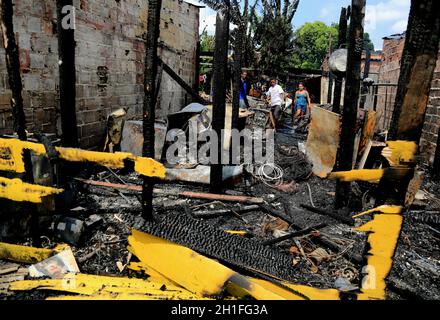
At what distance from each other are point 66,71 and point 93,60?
4.97ft

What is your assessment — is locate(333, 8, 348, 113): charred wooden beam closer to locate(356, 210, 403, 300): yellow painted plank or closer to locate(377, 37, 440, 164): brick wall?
locate(377, 37, 440, 164): brick wall

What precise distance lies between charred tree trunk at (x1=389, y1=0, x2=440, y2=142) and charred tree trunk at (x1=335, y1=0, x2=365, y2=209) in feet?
8.75

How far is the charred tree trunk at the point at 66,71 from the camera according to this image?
4.68 meters

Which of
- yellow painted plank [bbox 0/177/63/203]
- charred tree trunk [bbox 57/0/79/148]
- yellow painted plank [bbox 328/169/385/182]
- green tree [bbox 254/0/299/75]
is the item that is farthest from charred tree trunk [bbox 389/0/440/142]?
green tree [bbox 254/0/299/75]

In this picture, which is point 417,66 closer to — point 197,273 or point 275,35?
point 197,273

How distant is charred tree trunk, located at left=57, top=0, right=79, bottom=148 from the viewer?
468cm

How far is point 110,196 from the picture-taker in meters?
4.80

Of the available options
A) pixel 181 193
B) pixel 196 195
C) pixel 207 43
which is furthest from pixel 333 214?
pixel 207 43

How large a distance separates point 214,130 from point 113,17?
3934 millimetres

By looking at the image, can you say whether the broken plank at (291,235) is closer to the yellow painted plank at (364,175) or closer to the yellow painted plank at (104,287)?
the yellow painted plank at (104,287)

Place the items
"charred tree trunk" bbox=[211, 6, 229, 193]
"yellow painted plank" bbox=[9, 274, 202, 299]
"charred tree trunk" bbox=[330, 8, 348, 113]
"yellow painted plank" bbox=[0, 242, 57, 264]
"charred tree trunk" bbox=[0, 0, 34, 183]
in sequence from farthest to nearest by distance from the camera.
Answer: "charred tree trunk" bbox=[330, 8, 348, 113] < "charred tree trunk" bbox=[211, 6, 229, 193] < "yellow painted plank" bbox=[0, 242, 57, 264] < "charred tree trunk" bbox=[0, 0, 34, 183] < "yellow painted plank" bbox=[9, 274, 202, 299]

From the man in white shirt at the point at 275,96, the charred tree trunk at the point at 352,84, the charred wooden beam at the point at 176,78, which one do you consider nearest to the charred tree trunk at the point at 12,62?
the charred tree trunk at the point at 352,84

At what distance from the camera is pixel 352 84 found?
14.4 feet
